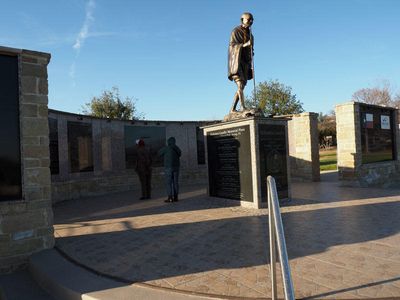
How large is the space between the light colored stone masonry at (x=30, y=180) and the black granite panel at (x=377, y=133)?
11.1m

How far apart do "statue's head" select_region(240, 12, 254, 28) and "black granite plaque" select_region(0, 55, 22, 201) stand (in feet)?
18.9

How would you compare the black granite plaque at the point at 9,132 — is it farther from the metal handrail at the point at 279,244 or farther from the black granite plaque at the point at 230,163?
the black granite plaque at the point at 230,163

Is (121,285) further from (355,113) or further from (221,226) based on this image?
(355,113)

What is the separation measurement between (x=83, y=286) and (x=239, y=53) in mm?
6886

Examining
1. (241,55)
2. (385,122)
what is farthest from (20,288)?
(385,122)

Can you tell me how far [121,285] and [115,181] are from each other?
965 cm

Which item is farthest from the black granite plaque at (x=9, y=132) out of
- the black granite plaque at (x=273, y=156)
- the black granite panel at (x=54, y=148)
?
the black granite panel at (x=54, y=148)

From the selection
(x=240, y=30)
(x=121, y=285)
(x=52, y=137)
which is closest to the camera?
(x=121, y=285)

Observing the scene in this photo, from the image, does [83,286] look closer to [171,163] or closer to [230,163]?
[230,163]

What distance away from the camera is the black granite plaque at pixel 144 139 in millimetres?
13070

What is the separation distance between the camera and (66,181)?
35.3 ft

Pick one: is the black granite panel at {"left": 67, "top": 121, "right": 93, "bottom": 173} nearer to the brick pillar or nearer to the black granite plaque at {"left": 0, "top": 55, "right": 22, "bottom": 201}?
the black granite plaque at {"left": 0, "top": 55, "right": 22, "bottom": 201}

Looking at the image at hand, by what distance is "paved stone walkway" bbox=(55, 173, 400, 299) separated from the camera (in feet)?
10.5

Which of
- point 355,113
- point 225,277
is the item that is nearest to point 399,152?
point 355,113
